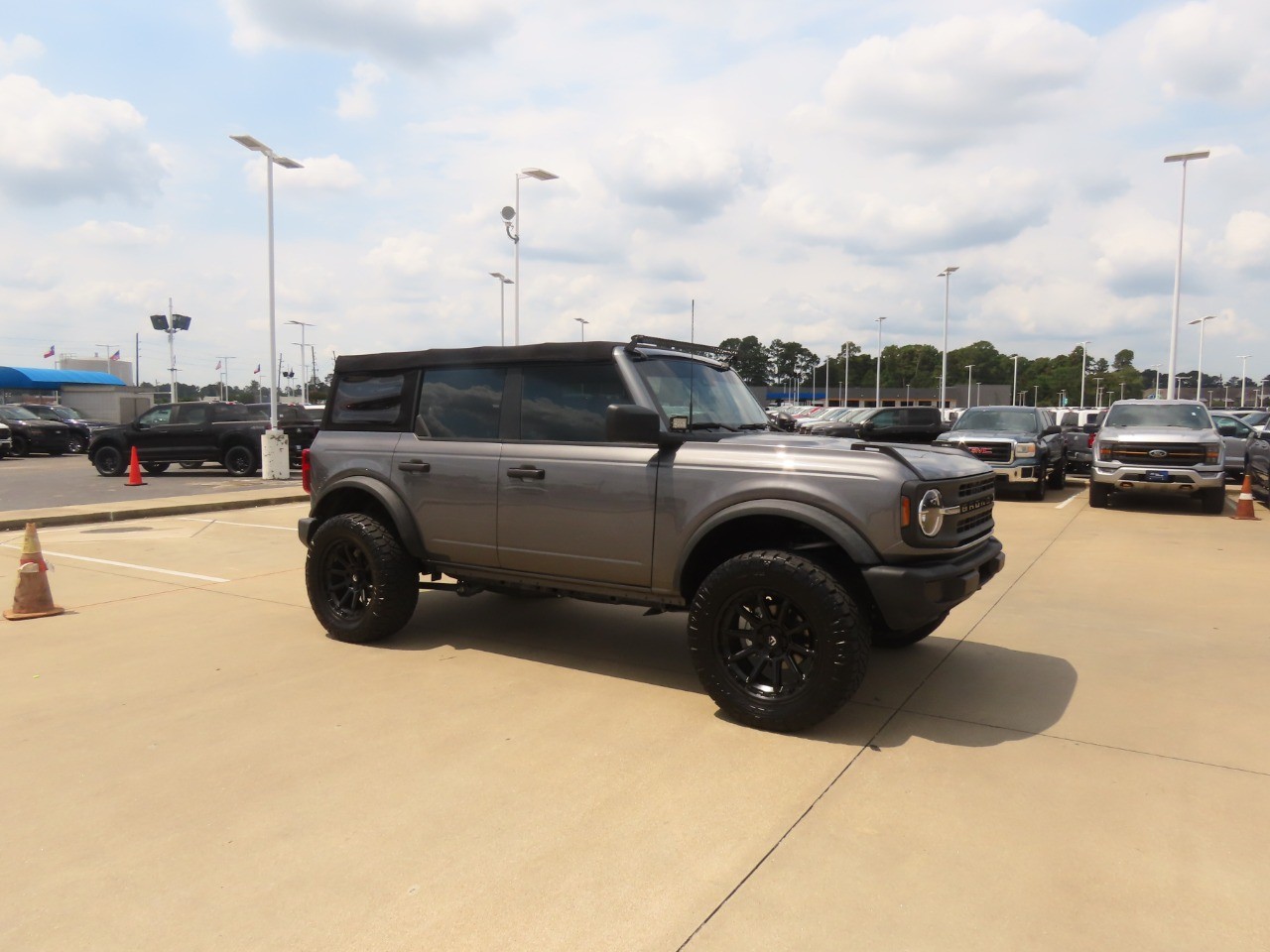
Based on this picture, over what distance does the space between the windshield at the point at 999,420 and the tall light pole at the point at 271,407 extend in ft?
45.0

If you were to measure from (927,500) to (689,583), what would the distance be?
1.31m

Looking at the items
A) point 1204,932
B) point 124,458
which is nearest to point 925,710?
point 1204,932

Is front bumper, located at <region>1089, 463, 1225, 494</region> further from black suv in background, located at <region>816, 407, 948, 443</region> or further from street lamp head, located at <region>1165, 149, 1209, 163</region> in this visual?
street lamp head, located at <region>1165, 149, 1209, 163</region>

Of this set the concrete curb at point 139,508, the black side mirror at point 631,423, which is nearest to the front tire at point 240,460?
the concrete curb at point 139,508

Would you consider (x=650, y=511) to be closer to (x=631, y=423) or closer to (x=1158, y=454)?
(x=631, y=423)

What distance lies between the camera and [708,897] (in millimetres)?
2746

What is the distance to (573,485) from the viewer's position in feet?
15.6

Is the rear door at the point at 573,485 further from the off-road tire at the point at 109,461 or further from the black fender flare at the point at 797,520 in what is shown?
the off-road tire at the point at 109,461

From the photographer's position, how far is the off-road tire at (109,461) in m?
18.9

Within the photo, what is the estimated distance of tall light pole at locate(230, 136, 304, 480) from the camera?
1773cm

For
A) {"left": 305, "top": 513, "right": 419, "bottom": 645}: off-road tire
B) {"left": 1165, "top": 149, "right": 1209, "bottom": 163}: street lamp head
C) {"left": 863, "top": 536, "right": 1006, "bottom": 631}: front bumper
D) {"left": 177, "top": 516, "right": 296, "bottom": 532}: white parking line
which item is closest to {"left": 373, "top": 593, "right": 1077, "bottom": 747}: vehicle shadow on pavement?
{"left": 305, "top": 513, "right": 419, "bottom": 645}: off-road tire

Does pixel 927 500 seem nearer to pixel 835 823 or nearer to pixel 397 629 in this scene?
pixel 835 823

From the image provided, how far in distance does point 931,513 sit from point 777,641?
95 cm

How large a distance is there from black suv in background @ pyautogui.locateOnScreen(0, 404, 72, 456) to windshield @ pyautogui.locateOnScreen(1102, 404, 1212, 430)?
2963 centimetres
